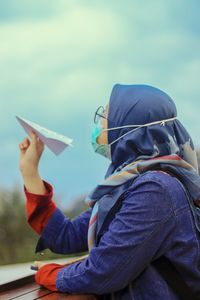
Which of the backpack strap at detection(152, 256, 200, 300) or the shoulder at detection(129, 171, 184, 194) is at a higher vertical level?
the shoulder at detection(129, 171, 184, 194)

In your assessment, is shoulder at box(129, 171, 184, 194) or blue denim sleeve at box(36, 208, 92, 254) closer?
shoulder at box(129, 171, 184, 194)

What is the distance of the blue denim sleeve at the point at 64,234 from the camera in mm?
2303

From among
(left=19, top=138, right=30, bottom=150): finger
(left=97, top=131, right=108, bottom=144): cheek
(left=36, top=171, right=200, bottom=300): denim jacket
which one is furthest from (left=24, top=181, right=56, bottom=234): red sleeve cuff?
(left=36, top=171, right=200, bottom=300): denim jacket

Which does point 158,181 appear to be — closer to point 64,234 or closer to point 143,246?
point 143,246

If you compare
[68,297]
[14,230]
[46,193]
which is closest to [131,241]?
[68,297]

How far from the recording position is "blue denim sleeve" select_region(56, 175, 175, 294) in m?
1.78

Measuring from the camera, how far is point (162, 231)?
1.80 metres

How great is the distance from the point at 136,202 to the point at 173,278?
0.29 metres

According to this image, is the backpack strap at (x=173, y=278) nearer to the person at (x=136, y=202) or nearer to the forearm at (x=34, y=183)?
the person at (x=136, y=202)

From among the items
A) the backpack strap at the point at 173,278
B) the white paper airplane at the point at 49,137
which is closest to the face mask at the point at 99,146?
the white paper airplane at the point at 49,137

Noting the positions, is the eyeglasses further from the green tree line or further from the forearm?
the green tree line

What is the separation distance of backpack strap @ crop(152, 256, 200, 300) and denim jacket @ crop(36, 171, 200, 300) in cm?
1

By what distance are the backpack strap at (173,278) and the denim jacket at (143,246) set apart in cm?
1

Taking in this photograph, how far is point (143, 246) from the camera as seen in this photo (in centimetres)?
177
